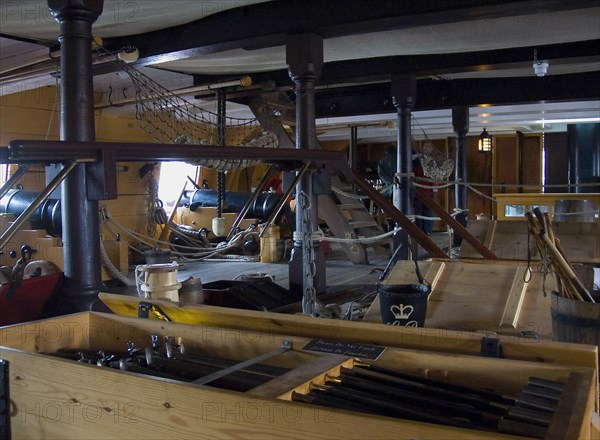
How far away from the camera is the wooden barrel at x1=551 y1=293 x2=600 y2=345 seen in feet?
6.98

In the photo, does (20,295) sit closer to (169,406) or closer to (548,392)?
(169,406)

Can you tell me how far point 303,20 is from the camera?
4.47 m

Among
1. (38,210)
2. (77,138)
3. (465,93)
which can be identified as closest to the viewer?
(77,138)

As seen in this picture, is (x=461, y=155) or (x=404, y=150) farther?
(x=461, y=155)

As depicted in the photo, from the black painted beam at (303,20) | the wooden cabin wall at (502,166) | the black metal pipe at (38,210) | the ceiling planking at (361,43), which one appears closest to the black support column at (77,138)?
the ceiling planking at (361,43)

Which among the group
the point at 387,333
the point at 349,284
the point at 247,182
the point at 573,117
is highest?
the point at 573,117

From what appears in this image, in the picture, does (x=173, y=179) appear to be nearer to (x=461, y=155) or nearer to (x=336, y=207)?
(x=336, y=207)

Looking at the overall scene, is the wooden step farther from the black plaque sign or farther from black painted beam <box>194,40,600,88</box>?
the black plaque sign

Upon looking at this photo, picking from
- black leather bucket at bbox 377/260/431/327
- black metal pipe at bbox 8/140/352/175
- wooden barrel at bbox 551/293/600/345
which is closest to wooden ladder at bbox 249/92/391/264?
black metal pipe at bbox 8/140/352/175

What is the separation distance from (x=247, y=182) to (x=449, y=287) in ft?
35.3

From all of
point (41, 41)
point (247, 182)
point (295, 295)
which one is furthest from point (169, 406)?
point (247, 182)

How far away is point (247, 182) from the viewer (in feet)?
46.2

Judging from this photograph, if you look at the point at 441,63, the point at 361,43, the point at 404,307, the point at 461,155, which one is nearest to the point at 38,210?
the point at 361,43

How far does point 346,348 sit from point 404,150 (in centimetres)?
511
